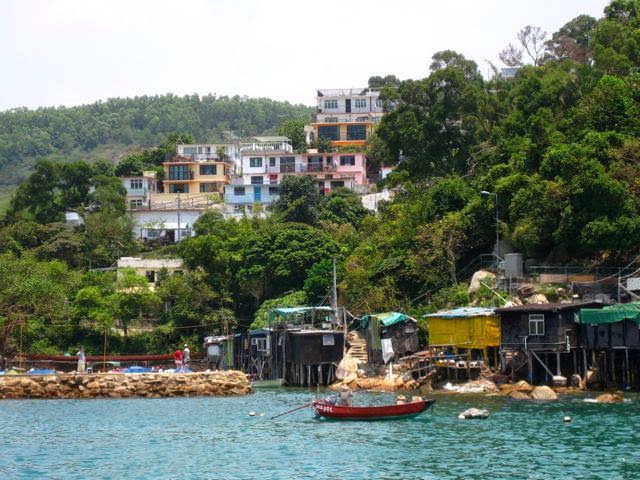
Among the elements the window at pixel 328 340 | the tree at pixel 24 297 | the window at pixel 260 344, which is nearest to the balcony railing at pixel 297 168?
the tree at pixel 24 297

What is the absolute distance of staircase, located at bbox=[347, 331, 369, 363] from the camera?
73875 millimetres

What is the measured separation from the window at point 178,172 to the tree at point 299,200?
19224 mm

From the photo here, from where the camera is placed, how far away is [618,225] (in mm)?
63156

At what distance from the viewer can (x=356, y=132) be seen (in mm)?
136375

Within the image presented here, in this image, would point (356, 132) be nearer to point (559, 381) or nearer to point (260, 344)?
point (260, 344)

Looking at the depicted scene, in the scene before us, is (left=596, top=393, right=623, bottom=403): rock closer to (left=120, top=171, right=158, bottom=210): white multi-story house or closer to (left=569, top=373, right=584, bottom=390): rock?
(left=569, top=373, right=584, bottom=390): rock

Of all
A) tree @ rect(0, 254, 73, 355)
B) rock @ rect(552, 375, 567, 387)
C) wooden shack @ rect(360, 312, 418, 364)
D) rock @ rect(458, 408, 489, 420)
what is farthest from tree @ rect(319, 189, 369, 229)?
rock @ rect(458, 408, 489, 420)

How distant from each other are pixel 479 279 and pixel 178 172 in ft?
205

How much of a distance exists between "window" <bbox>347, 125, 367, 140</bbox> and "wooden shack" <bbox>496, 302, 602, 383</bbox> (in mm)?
75585

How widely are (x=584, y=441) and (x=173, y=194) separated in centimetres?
8780

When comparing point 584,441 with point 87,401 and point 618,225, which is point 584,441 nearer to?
point 618,225

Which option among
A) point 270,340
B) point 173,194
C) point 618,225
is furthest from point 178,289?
point 618,225

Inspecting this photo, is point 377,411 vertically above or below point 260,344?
below

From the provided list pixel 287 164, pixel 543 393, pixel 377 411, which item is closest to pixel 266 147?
pixel 287 164
